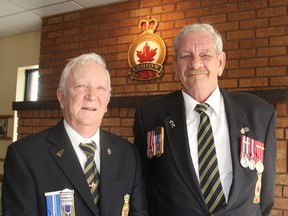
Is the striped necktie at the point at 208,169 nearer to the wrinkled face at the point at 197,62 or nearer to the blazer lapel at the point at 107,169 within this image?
the wrinkled face at the point at 197,62

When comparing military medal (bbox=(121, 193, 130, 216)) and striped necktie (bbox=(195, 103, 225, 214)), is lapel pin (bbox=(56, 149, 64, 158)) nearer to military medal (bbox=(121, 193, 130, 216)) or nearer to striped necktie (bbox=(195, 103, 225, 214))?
military medal (bbox=(121, 193, 130, 216))

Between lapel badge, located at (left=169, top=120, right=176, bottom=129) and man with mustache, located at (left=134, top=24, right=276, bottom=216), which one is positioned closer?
man with mustache, located at (left=134, top=24, right=276, bottom=216)

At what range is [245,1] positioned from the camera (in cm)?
315

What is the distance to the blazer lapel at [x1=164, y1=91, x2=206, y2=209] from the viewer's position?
4.94 feet

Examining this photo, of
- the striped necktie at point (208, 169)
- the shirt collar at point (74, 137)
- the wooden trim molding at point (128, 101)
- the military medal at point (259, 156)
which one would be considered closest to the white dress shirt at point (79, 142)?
the shirt collar at point (74, 137)

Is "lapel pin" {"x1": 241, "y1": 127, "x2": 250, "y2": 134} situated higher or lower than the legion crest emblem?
lower

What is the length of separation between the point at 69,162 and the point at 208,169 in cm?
65

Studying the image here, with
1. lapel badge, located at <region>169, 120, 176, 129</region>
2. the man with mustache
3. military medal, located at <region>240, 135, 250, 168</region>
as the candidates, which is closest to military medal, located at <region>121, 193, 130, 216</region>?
the man with mustache

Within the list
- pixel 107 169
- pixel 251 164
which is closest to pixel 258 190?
pixel 251 164

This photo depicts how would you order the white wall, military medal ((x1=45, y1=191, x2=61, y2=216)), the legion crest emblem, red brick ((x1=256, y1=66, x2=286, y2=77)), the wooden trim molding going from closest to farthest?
military medal ((x1=45, y1=191, x2=61, y2=216)) < the wooden trim molding < red brick ((x1=256, y1=66, x2=286, y2=77)) < the legion crest emblem < the white wall

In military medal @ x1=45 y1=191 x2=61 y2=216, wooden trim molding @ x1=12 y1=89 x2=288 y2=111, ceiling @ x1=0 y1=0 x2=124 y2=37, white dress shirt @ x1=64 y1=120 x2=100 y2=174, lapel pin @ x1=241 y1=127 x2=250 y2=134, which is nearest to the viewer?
military medal @ x1=45 y1=191 x2=61 y2=216

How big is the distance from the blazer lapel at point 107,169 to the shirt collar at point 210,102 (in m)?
0.43

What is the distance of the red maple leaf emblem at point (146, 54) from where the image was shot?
140 inches

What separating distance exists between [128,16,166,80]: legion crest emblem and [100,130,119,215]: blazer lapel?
1.97m
